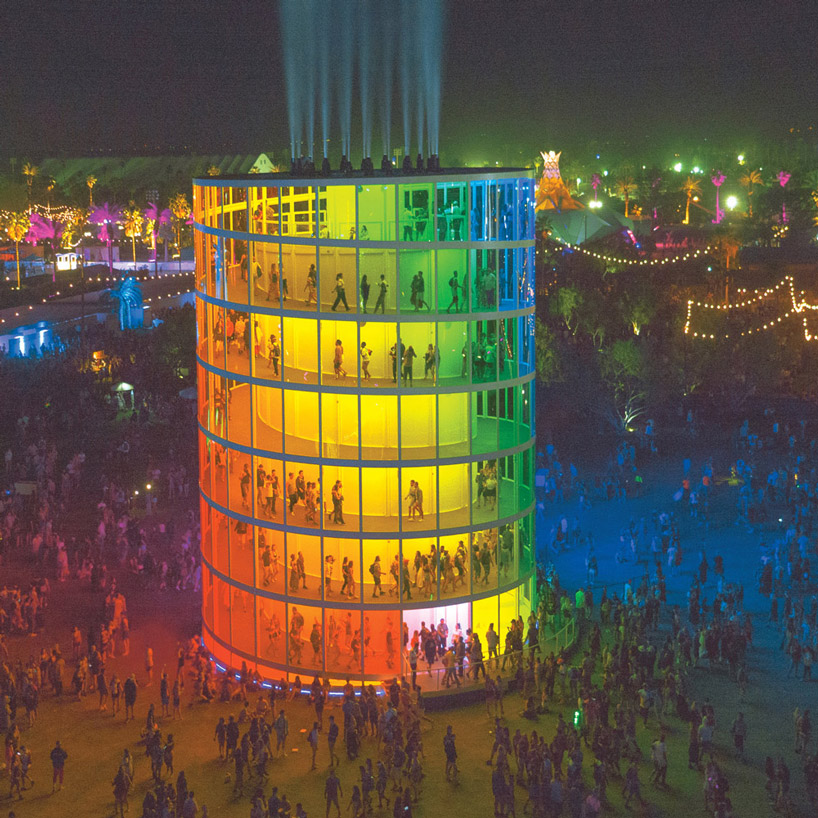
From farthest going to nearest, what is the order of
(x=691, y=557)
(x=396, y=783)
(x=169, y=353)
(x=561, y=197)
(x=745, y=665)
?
(x=561, y=197) < (x=169, y=353) < (x=691, y=557) < (x=745, y=665) < (x=396, y=783)

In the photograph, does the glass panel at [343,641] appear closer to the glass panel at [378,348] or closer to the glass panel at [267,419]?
the glass panel at [267,419]

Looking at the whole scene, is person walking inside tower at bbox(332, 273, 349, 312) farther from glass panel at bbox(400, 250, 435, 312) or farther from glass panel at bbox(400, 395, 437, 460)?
glass panel at bbox(400, 395, 437, 460)

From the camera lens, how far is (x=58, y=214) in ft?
386

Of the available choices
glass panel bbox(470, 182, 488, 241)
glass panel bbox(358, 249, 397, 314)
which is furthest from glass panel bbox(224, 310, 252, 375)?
glass panel bbox(470, 182, 488, 241)

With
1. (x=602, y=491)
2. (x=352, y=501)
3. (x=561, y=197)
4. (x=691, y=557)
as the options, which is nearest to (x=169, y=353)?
(x=602, y=491)

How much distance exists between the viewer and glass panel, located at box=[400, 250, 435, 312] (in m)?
28.2

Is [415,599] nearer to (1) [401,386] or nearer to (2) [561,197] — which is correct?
(1) [401,386]

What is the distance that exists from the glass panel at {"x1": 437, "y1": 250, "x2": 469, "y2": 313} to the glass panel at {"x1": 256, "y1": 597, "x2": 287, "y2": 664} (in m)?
7.90

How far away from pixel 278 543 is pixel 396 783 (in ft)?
23.3

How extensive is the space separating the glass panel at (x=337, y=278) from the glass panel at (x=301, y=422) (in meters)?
2.18

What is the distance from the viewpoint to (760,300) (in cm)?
7519

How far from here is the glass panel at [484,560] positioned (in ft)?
96.3

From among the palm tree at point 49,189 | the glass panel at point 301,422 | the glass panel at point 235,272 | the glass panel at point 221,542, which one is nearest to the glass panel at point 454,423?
the glass panel at point 301,422

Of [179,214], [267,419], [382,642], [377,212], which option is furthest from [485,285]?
[179,214]
